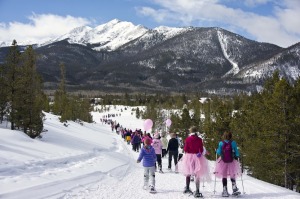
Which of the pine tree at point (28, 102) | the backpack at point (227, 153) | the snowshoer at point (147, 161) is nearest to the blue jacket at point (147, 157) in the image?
the snowshoer at point (147, 161)

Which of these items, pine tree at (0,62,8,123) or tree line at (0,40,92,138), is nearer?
tree line at (0,40,92,138)

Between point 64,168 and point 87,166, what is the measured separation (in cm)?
152

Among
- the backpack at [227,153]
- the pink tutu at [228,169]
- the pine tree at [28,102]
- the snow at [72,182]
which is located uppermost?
the pine tree at [28,102]

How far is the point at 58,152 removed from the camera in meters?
18.5

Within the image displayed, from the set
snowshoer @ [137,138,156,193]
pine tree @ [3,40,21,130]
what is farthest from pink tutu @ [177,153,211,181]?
pine tree @ [3,40,21,130]

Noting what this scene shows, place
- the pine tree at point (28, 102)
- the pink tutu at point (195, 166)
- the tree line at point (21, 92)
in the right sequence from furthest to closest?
the tree line at point (21, 92)
the pine tree at point (28, 102)
the pink tutu at point (195, 166)

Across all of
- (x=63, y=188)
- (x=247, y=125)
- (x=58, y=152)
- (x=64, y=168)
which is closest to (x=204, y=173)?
(x=63, y=188)

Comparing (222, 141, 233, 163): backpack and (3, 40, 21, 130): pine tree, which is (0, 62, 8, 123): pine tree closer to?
(3, 40, 21, 130): pine tree

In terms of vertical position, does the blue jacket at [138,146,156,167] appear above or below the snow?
above

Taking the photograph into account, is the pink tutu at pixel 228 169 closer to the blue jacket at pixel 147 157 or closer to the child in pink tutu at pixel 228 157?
the child in pink tutu at pixel 228 157

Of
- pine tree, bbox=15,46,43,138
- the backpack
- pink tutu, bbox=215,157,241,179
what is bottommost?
pink tutu, bbox=215,157,241,179

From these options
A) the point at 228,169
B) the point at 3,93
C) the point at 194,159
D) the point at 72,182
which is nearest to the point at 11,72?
the point at 3,93

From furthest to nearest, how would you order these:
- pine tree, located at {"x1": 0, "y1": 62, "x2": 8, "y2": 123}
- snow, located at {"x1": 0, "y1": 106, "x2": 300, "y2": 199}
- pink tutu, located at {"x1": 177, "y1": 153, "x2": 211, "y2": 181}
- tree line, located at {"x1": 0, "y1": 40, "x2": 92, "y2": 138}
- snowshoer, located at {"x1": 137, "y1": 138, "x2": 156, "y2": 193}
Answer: pine tree, located at {"x1": 0, "y1": 62, "x2": 8, "y2": 123}, tree line, located at {"x1": 0, "y1": 40, "x2": 92, "y2": 138}, snowshoer, located at {"x1": 137, "y1": 138, "x2": 156, "y2": 193}, pink tutu, located at {"x1": 177, "y1": 153, "x2": 211, "y2": 181}, snow, located at {"x1": 0, "y1": 106, "x2": 300, "y2": 199}

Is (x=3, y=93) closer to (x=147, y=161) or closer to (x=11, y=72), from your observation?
(x=11, y=72)
